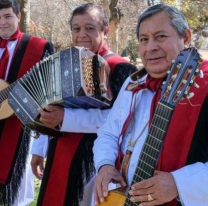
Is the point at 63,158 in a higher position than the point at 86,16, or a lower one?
lower

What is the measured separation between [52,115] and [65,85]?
0.95ft

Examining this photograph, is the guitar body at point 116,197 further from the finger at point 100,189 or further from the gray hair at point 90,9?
the gray hair at point 90,9

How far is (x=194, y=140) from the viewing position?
1870 mm

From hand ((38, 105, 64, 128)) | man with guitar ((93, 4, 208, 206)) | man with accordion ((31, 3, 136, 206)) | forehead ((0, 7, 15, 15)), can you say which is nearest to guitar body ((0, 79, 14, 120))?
forehead ((0, 7, 15, 15))

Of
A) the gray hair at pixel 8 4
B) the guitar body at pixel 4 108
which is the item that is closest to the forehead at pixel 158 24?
the guitar body at pixel 4 108

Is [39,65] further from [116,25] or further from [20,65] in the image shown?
[116,25]

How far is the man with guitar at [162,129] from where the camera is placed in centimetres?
182

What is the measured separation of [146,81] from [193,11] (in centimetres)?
1200

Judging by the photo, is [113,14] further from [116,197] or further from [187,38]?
[116,197]

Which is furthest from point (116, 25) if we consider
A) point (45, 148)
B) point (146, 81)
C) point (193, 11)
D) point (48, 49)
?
point (146, 81)

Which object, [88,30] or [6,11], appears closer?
[88,30]

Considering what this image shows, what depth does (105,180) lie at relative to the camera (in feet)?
7.02

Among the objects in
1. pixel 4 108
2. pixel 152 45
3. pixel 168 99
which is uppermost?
pixel 152 45

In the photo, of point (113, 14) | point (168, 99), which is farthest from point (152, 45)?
point (113, 14)
